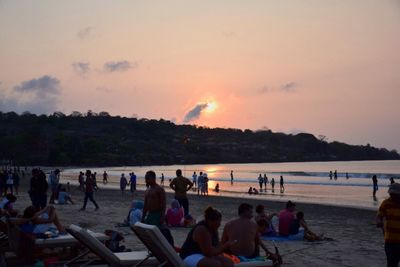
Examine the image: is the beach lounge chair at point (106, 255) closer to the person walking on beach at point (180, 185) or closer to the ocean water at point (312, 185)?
the person walking on beach at point (180, 185)

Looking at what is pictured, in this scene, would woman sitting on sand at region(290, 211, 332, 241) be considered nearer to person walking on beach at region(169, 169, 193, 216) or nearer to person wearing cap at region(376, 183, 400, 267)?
person walking on beach at region(169, 169, 193, 216)

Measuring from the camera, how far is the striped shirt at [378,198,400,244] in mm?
6559

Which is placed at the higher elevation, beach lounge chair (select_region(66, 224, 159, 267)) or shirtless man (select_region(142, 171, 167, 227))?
shirtless man (select_region(142, 171, 167, 227))

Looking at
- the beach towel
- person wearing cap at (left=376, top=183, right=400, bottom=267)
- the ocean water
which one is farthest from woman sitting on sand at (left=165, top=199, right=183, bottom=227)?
the ocean water

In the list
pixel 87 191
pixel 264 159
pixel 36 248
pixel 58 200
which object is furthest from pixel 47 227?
pixel 264 159

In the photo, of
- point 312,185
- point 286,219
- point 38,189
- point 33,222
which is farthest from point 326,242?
point 312,185

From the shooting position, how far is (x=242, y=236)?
731 cm

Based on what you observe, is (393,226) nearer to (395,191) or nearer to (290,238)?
(395,191)

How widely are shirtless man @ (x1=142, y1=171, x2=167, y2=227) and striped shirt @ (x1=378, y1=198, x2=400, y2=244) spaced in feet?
12.1

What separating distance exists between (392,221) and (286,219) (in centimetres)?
537

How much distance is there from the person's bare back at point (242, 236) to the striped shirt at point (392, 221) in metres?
1.76

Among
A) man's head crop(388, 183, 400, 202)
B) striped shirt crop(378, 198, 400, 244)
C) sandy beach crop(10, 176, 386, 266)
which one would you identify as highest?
man's head crop(388, 183, 400, 202)

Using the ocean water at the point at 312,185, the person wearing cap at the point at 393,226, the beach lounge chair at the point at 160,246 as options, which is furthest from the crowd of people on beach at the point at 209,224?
the ocean water at the point at 312,185

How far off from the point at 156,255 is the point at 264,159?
188 m
